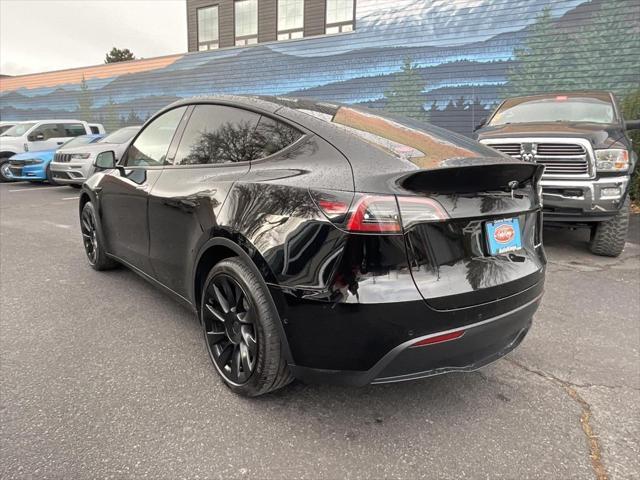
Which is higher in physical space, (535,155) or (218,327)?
(535,155)

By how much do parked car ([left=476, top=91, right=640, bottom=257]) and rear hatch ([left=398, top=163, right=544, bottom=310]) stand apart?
9.96 feet

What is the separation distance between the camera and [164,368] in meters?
2.74

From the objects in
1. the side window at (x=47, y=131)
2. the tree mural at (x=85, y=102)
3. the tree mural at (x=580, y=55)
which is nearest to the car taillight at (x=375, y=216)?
the tree mural at (x=580, y=55)

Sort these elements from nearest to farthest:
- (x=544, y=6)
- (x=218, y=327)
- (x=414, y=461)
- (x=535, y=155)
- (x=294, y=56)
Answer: (x=414, y=461) → (x=218, y=327) → (x=535, y=155) → (x=544, y=6) → (x=294, y=56)

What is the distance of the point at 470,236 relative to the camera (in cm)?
201

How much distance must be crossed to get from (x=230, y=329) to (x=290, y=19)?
15.6m

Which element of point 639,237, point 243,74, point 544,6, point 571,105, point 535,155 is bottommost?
point 639,237

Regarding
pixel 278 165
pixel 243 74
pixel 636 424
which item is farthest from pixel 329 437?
pixel 243 74

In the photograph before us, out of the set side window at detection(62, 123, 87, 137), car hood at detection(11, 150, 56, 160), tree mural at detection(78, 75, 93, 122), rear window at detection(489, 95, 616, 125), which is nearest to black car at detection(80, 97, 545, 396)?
rear window at detection(489, 95, 616, 125)

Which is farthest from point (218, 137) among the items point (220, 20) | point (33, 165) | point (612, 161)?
point (220, 20)

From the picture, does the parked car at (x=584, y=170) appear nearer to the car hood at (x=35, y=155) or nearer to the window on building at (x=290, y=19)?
the car hood at (x=35, y=155)

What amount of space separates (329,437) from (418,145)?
4.83ft

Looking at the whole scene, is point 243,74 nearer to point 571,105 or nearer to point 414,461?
point 571,105

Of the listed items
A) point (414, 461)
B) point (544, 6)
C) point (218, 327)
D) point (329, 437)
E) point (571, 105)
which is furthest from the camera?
point (544, 6)
